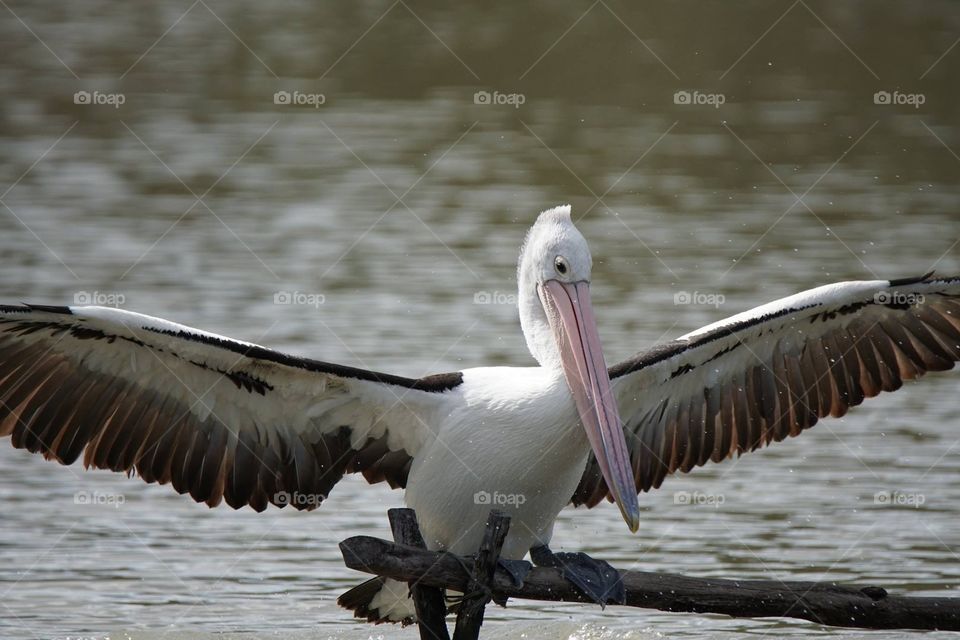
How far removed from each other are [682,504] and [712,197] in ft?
23.8

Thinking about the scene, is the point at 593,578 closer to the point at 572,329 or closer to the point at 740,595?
the point at 740,595

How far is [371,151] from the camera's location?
18.0m

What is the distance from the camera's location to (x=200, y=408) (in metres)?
7.60

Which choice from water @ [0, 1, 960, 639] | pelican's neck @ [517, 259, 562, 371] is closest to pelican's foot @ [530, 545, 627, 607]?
pelican's neck @ [517, 259, 562, 371]

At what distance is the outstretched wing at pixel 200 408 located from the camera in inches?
281

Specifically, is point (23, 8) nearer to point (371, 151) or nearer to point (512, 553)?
point (371, 151)

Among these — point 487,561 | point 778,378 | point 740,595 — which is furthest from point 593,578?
point 778,378

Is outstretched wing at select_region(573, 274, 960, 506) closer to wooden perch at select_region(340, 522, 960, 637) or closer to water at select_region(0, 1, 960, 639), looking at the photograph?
water at select_region(0, 1, 960, 639)

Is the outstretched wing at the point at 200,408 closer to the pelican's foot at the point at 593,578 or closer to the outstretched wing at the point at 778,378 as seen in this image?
the pelican's foot at the point at 593,578

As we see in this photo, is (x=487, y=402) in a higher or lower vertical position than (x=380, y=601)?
higher

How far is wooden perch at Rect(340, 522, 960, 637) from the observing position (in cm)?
614

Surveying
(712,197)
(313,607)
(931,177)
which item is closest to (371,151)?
(712,197)

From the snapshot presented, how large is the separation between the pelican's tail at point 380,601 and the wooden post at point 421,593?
0.65m

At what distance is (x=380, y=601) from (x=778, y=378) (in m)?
2.54
